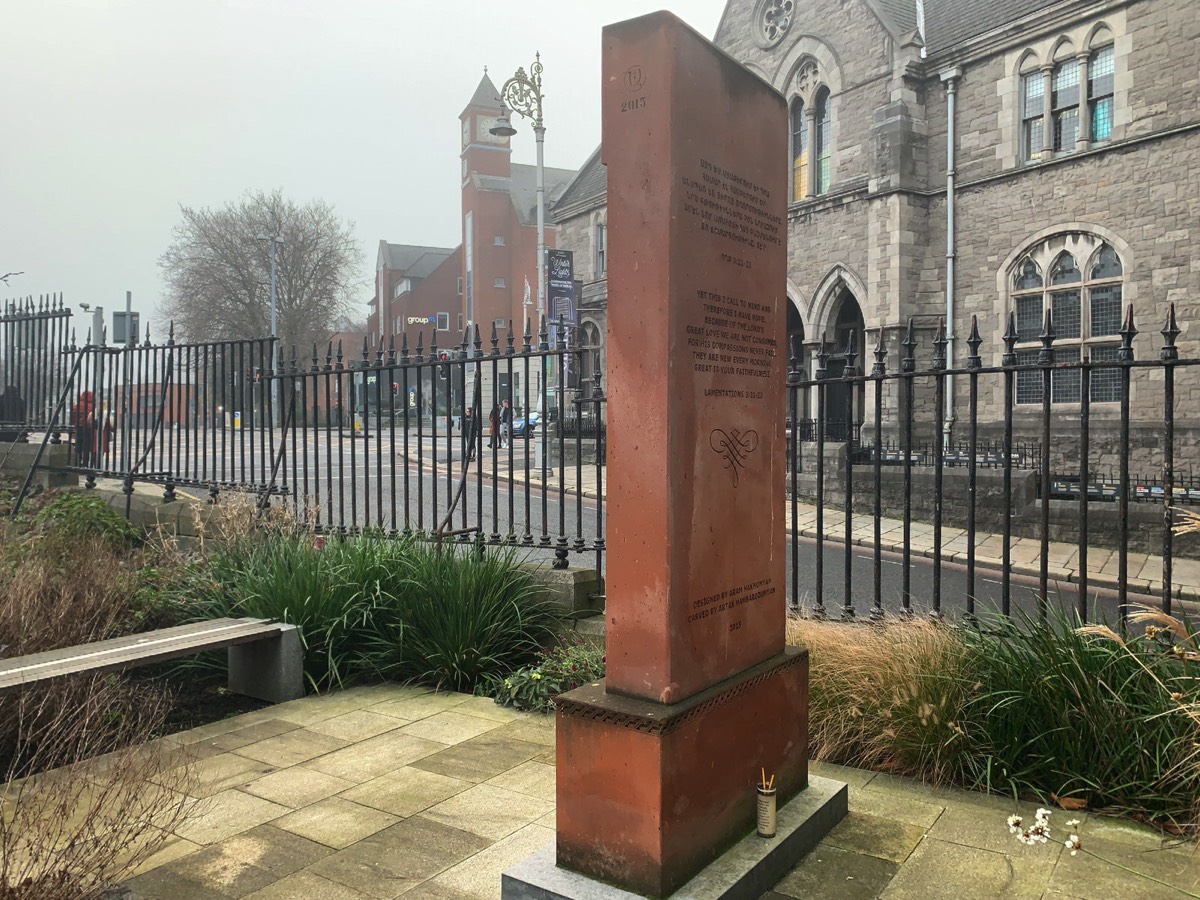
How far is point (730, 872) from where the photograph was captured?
9.31 feet

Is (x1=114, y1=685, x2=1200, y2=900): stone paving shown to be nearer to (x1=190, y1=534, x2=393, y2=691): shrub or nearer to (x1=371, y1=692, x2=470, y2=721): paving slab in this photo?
(x1=371, y1=692, x2=470, y2=721): paving slab

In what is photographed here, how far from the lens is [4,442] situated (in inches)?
480

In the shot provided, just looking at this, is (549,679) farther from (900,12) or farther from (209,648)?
(900,12)

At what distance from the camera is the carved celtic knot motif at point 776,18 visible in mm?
25031

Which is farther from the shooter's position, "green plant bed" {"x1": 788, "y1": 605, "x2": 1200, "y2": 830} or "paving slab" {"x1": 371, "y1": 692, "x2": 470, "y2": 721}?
"paving slab" {"x1": 371, "y1": 692, "x2": 470, "y2": 721}

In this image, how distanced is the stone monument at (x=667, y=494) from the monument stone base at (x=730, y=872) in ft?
0.11

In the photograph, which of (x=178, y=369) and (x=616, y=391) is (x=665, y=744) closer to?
(x=616, y=391)

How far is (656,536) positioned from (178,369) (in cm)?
796

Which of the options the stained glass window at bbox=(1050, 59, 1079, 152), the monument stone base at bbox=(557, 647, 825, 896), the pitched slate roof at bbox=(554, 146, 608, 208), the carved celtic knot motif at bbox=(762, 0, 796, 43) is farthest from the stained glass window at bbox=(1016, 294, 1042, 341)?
the monument stone base at bbox=(557, 647, 825, 896)

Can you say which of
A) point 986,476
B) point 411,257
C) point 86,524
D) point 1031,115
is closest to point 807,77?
point 1031,115

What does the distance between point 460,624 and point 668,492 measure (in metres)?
3.14

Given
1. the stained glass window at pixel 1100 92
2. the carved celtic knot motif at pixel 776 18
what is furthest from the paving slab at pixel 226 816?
the carved celtic knot motif at pixel 776 18

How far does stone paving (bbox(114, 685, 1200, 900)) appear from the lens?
3033 mm

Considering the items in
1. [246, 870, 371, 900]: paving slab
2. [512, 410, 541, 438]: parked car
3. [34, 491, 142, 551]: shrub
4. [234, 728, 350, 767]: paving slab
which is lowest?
[234, 728, 350, 767]: paving slab
